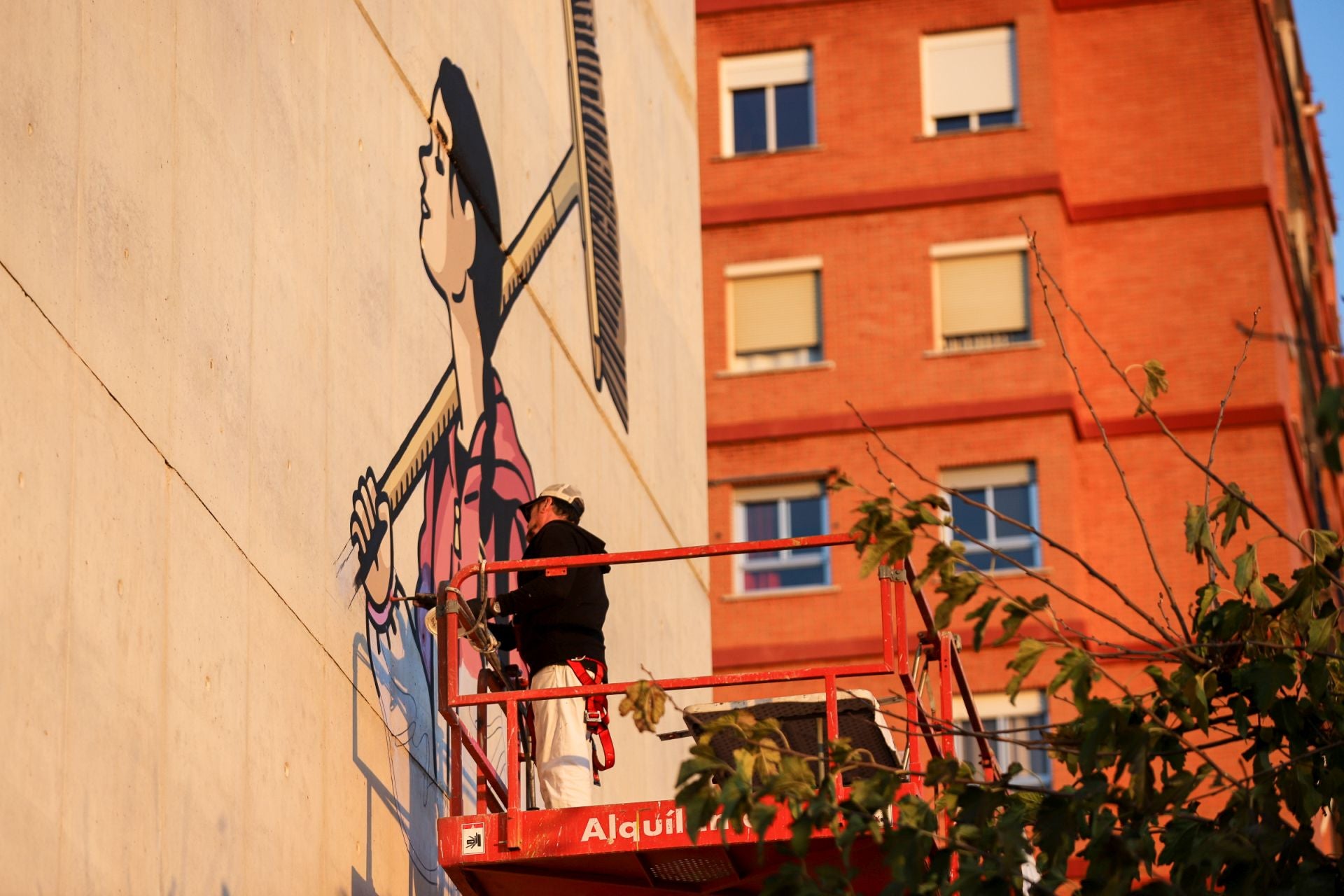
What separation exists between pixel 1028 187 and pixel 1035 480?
507cm

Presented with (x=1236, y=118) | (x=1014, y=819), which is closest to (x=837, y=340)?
(x=1236, y=118)

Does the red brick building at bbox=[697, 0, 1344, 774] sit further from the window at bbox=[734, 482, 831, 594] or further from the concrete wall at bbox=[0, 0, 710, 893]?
the concrete wall at bbox=[0, 0, 710, 893]

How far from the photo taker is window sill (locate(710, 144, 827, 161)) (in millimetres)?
39531

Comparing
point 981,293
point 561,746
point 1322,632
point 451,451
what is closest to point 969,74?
point 981,293

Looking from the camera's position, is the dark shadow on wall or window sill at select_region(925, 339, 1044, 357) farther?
window sill at select_region(925, 339, 1044, 357)

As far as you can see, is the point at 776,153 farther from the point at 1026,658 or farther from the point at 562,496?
the point at 1026,658

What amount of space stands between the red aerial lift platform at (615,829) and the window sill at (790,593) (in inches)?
1056

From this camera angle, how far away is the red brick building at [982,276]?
123 feet

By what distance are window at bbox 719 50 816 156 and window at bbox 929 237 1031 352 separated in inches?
139

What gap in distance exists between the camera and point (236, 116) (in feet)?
32.8

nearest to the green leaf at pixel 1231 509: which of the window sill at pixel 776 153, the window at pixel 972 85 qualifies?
the window sill at pixel 776 153

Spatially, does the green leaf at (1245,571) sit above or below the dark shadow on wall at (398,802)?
above

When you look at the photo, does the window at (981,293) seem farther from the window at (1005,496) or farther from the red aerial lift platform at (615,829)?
the red aerial lift platform at (615,829)

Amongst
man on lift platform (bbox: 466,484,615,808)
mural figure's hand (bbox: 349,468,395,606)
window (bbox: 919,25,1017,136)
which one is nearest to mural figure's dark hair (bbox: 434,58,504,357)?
mural figure's hand (bbox: 349,468,395,606)
